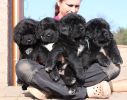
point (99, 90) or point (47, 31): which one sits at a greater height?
point (47, 31)

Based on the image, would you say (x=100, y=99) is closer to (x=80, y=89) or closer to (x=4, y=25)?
(x=80, y=89)

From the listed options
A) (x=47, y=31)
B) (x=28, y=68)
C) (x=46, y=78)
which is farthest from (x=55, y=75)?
(x=47, y=31)

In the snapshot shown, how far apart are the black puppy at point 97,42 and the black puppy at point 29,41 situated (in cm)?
30

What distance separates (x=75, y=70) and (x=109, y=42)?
1.17 ft

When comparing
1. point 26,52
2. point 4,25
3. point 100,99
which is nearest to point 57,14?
point 26,52

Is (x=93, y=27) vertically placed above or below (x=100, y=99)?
above

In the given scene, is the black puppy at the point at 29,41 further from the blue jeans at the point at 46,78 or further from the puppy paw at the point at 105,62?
the puppy paw at the point at 105,62

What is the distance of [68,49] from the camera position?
314 cm

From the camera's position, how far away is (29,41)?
324 cm

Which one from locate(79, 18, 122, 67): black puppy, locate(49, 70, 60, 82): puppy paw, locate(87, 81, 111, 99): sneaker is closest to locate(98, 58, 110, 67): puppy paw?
locate(79, 18, 122, 67): black puppy

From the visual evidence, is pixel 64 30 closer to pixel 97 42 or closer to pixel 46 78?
pixel 97 42

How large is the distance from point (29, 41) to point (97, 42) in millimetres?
502

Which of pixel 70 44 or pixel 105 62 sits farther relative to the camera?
pixel 105 62

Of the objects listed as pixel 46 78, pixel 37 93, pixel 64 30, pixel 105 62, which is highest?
pixel 64 30
